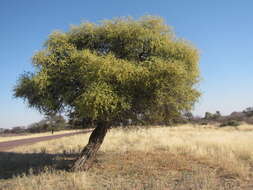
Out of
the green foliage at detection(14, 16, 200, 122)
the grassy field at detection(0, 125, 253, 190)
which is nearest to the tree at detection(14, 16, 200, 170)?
the green foliage at detection(14, 16, 200, 122)

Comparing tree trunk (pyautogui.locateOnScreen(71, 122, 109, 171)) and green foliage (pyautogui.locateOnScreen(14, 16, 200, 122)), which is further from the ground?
green foliage (pyautogui.locateOnScreen(14, 16, 200, 122))

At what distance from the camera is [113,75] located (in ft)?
29.7

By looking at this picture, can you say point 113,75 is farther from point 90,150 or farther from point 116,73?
point 90,150

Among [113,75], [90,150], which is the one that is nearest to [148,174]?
[90,150]

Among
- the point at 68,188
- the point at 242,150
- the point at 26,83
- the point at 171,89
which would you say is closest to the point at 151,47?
the point at 171,89

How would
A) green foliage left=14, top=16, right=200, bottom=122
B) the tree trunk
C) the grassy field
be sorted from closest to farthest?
the grassy field, green foliage left=14, top=16, right=200, bottom=122, the tree trunk

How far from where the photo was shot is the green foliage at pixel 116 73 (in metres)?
8.98

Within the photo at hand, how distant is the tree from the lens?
→ 898 centimetres

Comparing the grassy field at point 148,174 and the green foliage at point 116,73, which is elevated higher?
the green foliage at point 116,73

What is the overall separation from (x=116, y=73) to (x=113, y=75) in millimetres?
147

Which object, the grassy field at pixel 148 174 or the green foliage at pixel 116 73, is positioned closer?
the grassy field at pixel 148 174

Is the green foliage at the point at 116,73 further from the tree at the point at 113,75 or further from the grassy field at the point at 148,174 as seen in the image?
the grassy field at the point at 148,174

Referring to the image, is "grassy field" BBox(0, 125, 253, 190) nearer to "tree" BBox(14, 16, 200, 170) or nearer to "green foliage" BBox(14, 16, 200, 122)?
"tree" BBox(14, 16, 200, 170)

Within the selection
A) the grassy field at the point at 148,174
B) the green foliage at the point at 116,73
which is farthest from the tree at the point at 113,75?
the grassy field at the point at 148,174
